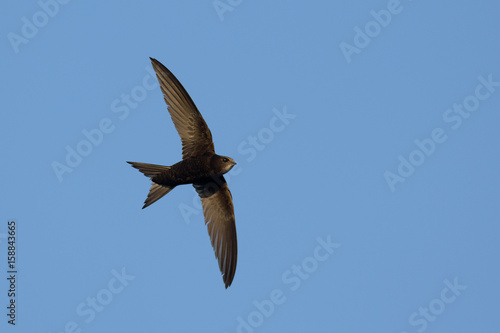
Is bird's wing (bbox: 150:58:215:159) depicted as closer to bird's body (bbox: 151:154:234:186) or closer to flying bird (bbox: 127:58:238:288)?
flying bird (bbox: 127:58:238:288)

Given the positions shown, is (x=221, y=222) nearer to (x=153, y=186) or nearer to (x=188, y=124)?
(x=153, y=186)

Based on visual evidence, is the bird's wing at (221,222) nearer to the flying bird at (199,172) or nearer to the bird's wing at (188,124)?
the flying bird at (199,172)

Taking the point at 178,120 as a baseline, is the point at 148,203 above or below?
below

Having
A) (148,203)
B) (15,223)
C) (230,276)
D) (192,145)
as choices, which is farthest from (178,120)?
(15,223)

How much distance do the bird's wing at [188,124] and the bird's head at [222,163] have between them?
0.73 feet

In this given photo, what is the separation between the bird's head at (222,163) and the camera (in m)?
10.4

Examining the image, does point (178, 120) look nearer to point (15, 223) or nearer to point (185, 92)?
point (185, 92)

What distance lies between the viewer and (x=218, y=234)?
1123cm

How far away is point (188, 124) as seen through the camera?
10.7 m

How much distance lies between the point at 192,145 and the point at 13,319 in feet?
11.3

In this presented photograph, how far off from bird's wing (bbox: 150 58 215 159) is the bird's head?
0.22 m

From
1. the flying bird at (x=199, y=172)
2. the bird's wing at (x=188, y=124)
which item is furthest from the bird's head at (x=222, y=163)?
the bird's wing at (x=188, y=124)

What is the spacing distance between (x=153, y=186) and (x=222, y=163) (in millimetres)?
960

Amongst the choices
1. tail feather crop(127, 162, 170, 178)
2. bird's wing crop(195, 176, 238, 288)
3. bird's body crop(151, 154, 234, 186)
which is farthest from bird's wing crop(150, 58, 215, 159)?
bird's wing crop(195, 176, 238, 288)
